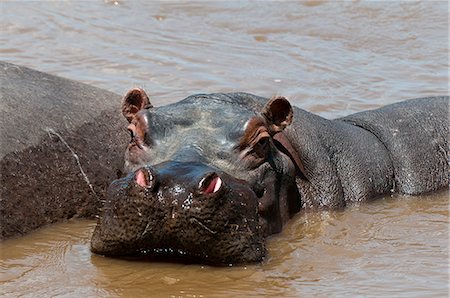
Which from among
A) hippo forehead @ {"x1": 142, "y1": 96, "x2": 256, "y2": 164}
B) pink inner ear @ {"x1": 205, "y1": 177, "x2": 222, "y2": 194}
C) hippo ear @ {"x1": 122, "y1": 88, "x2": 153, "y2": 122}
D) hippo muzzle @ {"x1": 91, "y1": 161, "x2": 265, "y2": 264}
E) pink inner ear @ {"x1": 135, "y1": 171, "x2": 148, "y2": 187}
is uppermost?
hippo ear @ {"x1": 122, "y1": 88, "x2": 153, "y2": 122}

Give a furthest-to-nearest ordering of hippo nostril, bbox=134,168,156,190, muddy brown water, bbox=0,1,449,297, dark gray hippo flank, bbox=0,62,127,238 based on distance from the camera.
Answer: dark gray hippo flank, bbox=0,62,127,238 → muddy brown water, bbox=0,1,449,297 → hippo nostril, bbox=134,168,156,190

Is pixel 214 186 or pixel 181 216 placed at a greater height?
pixel 214 186

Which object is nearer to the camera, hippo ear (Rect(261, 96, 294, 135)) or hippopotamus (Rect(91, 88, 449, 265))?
hippopotamus (Rect(91, 88, 449, 265))

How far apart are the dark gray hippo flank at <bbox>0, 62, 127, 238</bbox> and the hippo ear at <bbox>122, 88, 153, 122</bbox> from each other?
16.6 inches

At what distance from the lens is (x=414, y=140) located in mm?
8414

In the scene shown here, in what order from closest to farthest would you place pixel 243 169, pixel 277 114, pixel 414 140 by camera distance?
pixel 243 169, pixel 277 114, pixel 414 140

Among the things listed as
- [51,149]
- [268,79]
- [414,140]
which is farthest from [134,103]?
[268,79]

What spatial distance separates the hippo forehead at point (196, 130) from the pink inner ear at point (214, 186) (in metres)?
0.35

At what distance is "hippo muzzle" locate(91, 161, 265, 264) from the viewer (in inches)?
239

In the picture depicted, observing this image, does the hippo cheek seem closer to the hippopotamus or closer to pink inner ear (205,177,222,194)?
the hippopotamus

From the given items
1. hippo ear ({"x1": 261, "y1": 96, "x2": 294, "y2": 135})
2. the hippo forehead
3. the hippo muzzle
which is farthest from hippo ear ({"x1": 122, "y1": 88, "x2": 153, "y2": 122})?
the hippo muzzle

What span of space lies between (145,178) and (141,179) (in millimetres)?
23

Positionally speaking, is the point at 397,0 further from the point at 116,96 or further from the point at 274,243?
the point at 274,243

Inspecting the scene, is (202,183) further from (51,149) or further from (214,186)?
(51,149)
